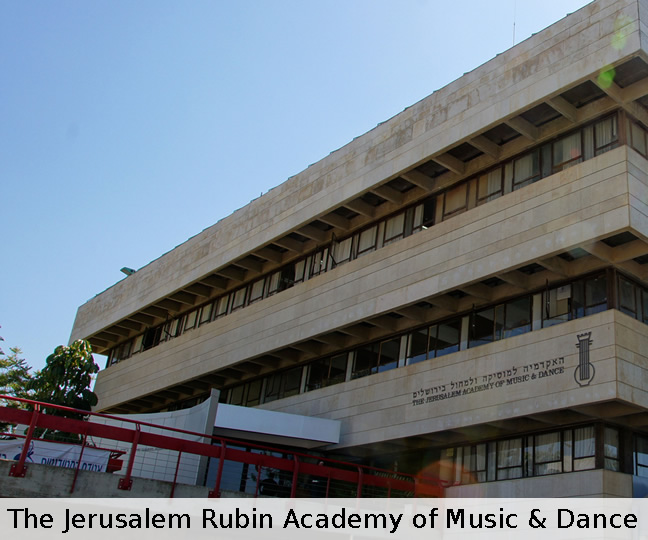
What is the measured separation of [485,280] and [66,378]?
63.9 feet

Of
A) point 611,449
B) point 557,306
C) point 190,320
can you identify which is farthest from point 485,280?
point 190,320

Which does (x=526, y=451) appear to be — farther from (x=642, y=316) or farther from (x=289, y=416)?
(x=289, y=416)

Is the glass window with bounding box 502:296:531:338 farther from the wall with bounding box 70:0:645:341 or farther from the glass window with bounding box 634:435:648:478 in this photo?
the wall with bounding box 70:0:645:341

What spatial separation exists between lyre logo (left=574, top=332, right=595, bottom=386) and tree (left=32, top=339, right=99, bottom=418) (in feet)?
72.3

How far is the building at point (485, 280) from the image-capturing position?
790 inches

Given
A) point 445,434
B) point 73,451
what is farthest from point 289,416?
point 73,451

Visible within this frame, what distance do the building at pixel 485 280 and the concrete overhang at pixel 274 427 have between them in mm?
681

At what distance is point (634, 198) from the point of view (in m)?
19.5

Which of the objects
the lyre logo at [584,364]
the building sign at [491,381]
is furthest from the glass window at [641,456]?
the building sign at [491,381]

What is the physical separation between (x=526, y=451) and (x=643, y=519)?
3.76 m

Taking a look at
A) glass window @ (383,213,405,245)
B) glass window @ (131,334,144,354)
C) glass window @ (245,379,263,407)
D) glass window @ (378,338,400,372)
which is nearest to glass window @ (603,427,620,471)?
glass window @ (378,338,400,372)

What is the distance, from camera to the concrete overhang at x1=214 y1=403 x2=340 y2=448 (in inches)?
966

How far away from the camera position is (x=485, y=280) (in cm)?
2344

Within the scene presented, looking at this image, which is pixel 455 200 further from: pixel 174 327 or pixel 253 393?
pixel 174 327
